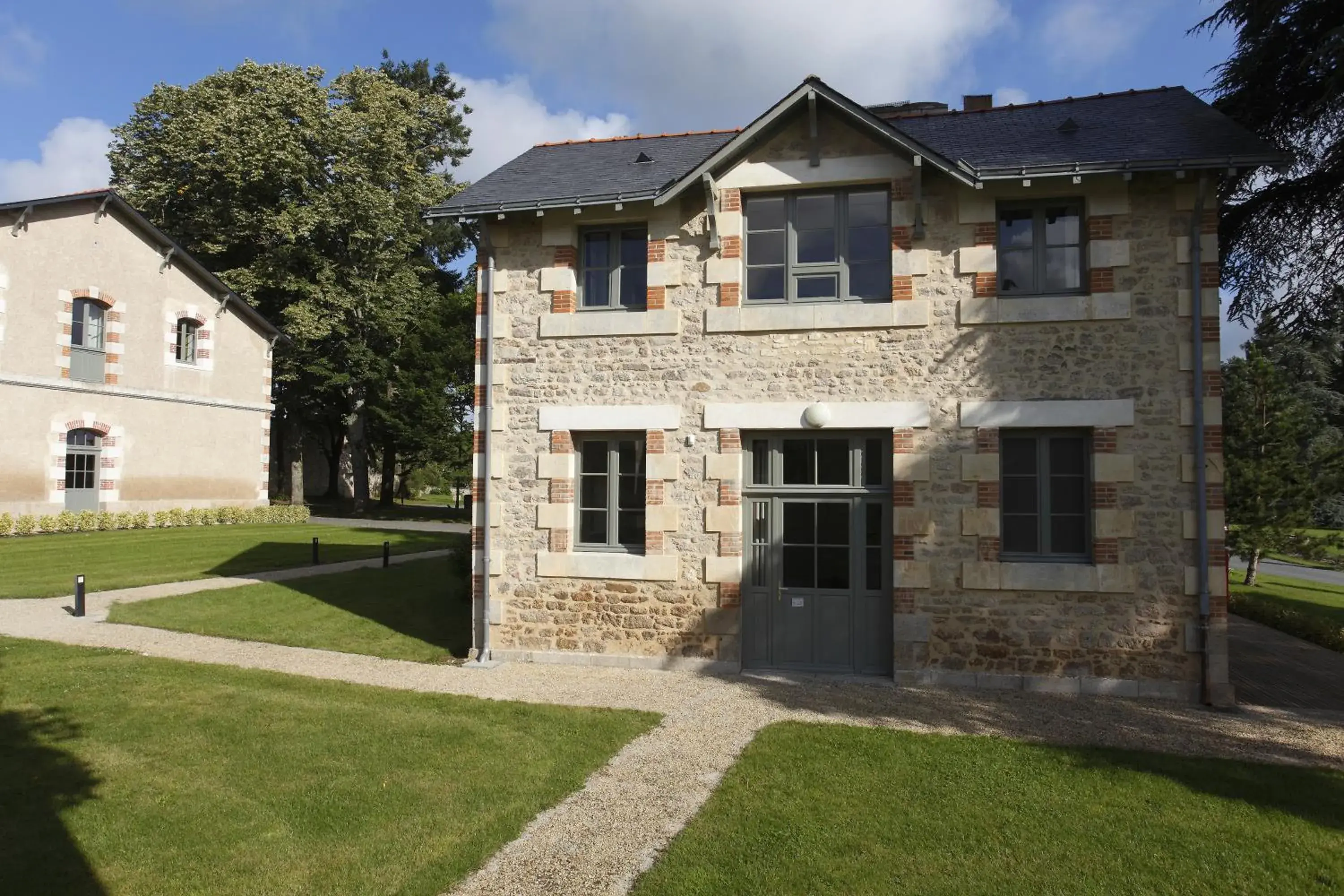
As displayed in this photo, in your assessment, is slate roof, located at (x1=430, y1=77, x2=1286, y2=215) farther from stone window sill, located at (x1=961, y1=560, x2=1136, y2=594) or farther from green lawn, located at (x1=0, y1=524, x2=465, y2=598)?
green lawn, located at (x1=0, y1=524, x2=465, y2=598)

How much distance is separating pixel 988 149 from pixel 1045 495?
12.7 ft

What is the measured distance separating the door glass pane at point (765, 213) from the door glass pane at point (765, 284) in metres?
0.48

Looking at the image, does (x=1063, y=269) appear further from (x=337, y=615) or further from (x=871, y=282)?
(x=337, y=615)

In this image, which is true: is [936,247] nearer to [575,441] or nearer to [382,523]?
[575,441]

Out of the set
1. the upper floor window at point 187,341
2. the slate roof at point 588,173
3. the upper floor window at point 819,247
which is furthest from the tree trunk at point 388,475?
the upper floor window at point 819,247

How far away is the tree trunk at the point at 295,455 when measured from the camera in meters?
32.2

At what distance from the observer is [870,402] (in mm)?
8664

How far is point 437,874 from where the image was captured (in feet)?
14.0

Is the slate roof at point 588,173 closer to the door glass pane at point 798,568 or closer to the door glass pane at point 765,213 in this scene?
the door glass pane at point 765,213

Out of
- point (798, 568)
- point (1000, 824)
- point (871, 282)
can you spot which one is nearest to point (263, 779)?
point (1000, 824)

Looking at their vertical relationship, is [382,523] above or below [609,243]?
below

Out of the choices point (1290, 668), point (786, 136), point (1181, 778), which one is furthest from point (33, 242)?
point (1290, 668)

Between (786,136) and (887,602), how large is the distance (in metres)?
5.27

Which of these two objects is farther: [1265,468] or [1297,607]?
[1265,468]
